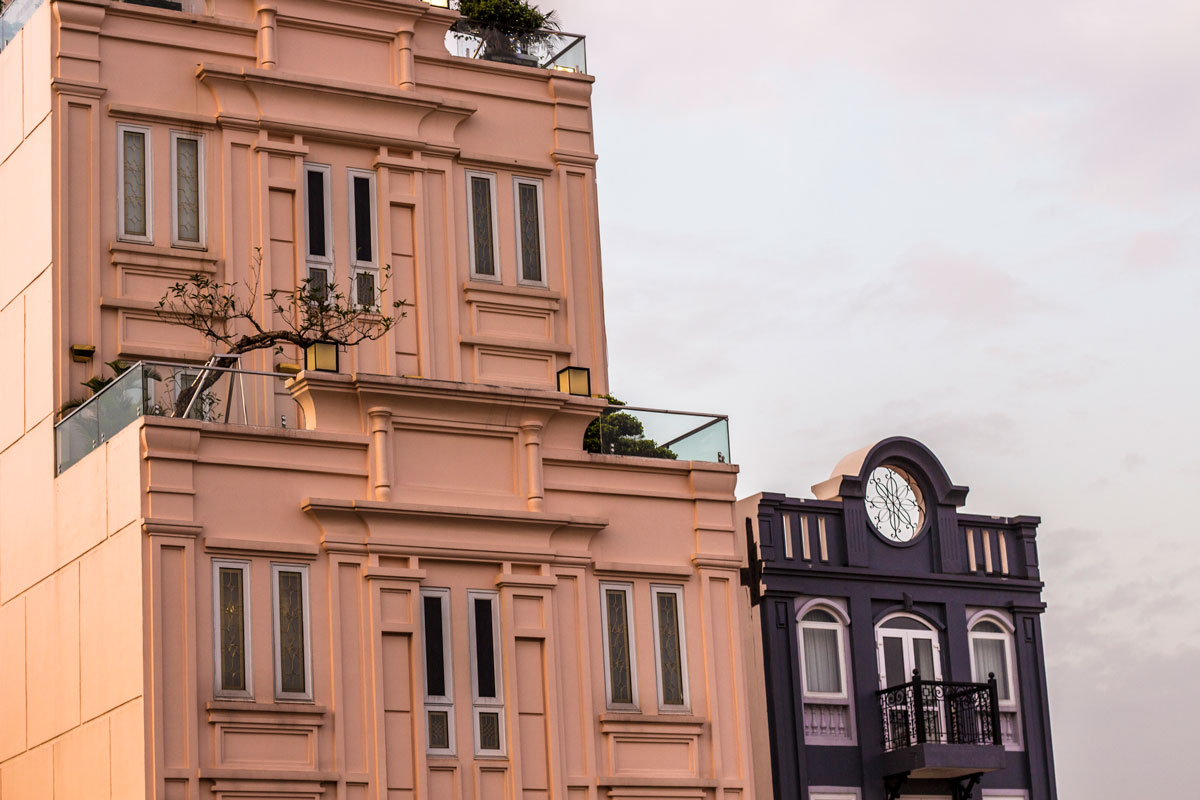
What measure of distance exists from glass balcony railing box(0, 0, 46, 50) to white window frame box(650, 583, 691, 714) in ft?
36.4

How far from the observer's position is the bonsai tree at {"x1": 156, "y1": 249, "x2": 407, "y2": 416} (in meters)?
25.7

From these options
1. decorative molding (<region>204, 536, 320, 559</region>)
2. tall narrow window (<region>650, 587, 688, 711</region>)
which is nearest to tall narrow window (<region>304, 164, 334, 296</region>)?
decorative molding (<region>204, 536, 320, 559</region>)

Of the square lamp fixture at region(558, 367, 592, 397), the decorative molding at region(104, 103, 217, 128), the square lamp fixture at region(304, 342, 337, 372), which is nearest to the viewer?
the square lamp fixture at region(304, 342, 337, 372)

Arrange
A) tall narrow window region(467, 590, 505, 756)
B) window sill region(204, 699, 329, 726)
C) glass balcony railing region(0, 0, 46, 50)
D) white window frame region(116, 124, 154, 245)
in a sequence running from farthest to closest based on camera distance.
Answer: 1. glass balcony railing region(0, 0, 46, 50)
2. white window frame region(116, 124, 154, 245)
3. tall narrow window region(467, 590, 505, 756)
4. window sill region(204, 699, 329, 726)

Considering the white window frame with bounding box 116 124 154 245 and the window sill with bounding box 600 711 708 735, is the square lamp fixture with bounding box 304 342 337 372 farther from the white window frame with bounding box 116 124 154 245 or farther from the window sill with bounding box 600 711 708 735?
the window sill with bounding box 600 711 708 735

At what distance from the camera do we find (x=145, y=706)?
22.3 metres

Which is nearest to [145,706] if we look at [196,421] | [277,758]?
[277,758]

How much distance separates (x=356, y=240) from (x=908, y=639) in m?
10.1

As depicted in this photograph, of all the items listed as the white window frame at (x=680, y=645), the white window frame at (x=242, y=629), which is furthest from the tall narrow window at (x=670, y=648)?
the white window frame at (x=242, y=629)

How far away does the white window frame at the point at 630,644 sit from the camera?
84.2 feet

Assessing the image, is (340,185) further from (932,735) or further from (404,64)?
(932,735)

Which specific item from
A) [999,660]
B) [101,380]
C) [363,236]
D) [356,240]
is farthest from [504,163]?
[999,660]

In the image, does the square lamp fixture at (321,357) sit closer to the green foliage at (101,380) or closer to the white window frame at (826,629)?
the green foliage at (101,380)

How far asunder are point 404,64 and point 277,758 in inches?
393
